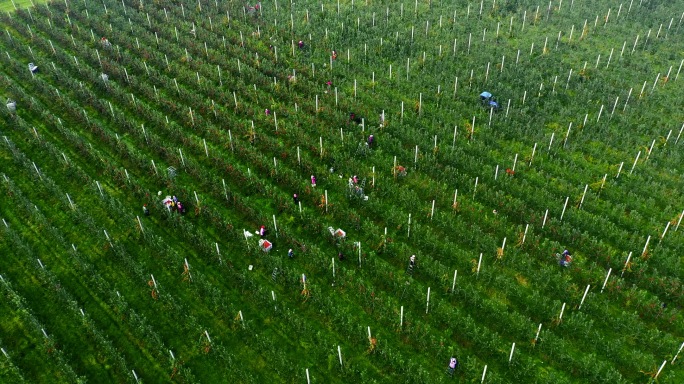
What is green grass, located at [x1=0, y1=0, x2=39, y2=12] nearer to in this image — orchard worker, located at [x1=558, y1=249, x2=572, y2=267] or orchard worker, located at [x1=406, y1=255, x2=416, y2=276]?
orchard worker, located at [x1=406, y1=255, x2=416, y2=276]

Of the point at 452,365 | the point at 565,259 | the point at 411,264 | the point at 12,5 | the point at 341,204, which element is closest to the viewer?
the point at 452,365

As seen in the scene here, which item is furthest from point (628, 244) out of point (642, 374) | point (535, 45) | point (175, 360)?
point (535, 45)

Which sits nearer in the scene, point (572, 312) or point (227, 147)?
point (572, 312)

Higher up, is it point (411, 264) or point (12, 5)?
point (12, 5)


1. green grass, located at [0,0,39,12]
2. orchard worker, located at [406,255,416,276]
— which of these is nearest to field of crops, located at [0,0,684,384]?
orchard worker, located at [406,255,416,276]

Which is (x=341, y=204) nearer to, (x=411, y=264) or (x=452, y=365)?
(x=411, y=264)

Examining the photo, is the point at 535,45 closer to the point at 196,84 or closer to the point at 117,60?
the point at 196,84

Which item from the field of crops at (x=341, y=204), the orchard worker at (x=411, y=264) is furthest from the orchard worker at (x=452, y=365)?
the orchard worker at (x=411, y=264)

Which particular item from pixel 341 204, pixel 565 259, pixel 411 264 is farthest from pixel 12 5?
pixel 565 259

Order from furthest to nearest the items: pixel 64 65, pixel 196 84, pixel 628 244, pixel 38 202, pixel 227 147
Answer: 1. pixel 64 65
2. pixel 196 84
3. pixel 227 147
4. pixel 38 202
5. pixel 628 244
